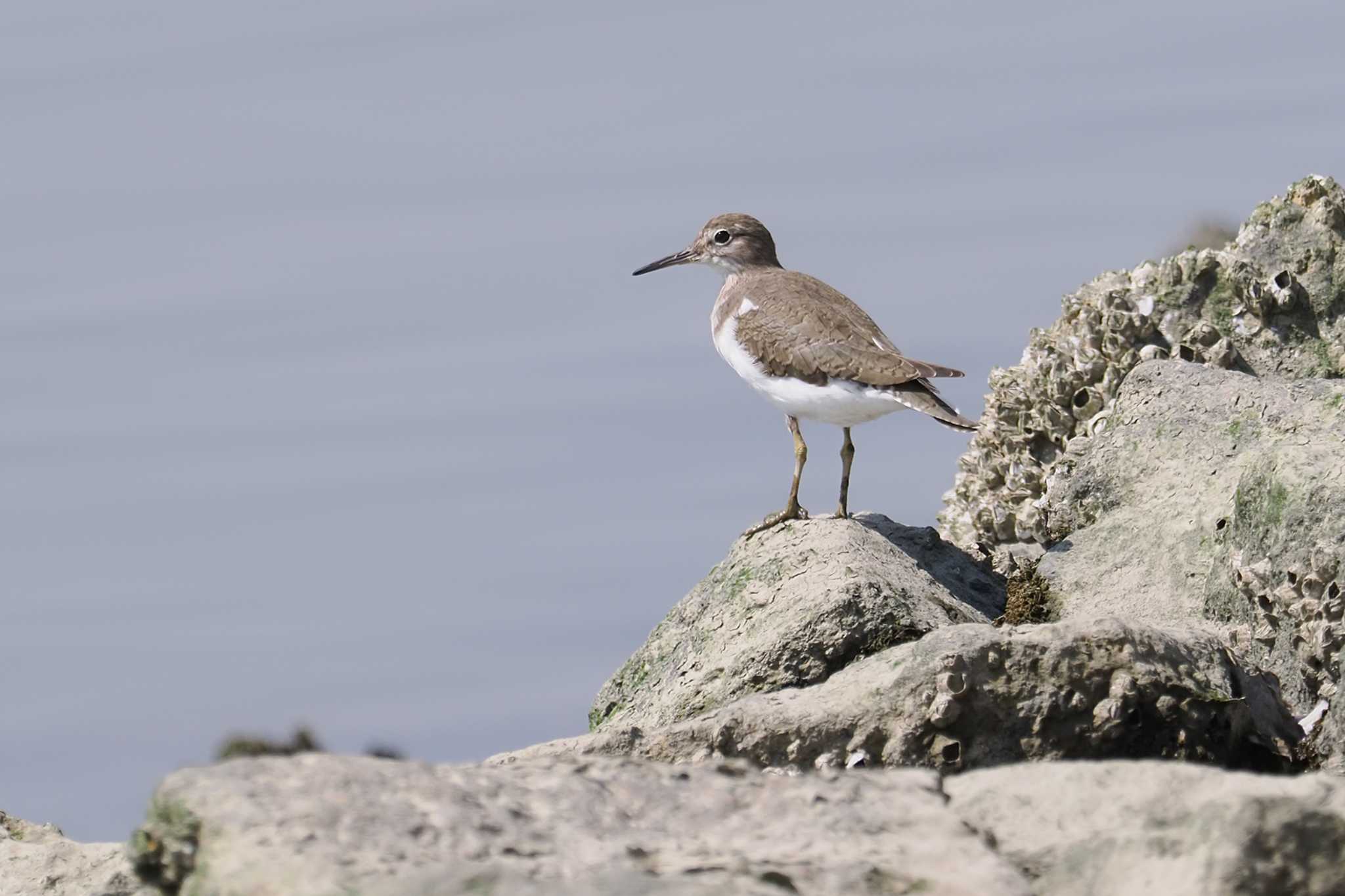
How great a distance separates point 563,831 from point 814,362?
7895mm

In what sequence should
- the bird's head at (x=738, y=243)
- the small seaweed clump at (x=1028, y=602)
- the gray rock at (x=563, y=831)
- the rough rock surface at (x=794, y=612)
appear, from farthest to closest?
the bird's head at (x=738, y=243) < the small seaweed clump at (x=1028, y=602) < the rough rock surface at (x=794, y=612) < the gray rock at (x=563, y=831)

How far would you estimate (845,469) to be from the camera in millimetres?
12586

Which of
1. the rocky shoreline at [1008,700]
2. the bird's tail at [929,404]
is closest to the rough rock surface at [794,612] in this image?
the rocky shoreline at [1008,700]

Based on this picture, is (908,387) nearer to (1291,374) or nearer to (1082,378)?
(1082,378)

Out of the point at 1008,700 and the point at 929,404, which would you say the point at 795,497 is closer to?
the point at 929,404

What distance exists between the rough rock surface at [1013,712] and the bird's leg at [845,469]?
4239 mm

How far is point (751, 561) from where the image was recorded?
34.1 feet

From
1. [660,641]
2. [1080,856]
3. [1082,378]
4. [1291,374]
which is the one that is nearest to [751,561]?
[660,641]

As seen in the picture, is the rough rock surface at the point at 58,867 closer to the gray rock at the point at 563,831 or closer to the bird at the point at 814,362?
the gray rock at the point at 563,831

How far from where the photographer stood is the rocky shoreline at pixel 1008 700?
189 inches

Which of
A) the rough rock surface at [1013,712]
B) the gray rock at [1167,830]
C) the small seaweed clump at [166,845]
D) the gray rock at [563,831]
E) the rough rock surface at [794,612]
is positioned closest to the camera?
the gray rock at [563,831]

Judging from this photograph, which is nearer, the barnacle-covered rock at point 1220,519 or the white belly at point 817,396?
the barnacle-covered rock at point 1220,519

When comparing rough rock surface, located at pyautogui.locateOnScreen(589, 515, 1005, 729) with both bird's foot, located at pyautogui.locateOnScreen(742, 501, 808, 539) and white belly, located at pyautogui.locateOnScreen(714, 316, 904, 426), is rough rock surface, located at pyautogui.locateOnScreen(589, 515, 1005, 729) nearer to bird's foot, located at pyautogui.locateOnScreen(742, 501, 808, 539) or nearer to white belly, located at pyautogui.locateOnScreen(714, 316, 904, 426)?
bird's foot, located at pyautogui.locateOnScreen(742, 501, 808, 539)

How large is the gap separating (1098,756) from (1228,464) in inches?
136
